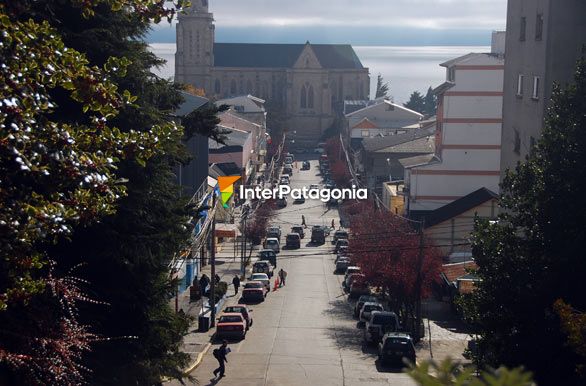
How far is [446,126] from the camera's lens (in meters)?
52.9

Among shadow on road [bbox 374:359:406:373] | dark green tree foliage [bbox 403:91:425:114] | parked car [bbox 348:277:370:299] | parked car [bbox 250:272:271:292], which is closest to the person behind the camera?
shadow on road [bbox 374:359:406:373]

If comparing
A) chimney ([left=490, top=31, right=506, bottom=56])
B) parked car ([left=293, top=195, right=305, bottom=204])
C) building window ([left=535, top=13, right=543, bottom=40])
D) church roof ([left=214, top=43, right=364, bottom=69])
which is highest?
church roof ([left=214, top=43, right=364, bottom=69])

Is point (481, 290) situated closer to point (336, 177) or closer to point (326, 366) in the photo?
point (326, 366)

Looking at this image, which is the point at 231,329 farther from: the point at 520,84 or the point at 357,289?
the point at 357,289

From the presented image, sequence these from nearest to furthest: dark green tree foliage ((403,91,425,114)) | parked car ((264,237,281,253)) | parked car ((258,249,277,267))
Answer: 1. parked car ((258,249,277,267))
2. parked car ((264,237,281,253))
3. dark green tree foliage ((403,91,425,114))

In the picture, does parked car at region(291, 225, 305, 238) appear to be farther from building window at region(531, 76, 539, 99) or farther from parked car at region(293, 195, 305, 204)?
building window at region(531, 76, 539, 99)

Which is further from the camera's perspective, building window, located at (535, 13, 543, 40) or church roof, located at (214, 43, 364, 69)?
church roof, located at (214, 43, 364, 69)

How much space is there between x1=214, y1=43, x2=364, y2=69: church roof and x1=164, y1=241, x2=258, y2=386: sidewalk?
3541 inches

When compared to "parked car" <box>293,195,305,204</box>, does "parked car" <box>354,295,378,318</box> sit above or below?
above

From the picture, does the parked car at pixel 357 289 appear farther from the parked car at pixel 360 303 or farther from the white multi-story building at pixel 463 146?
the white multi-story building at pixel 463 146

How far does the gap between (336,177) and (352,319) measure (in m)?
48.5

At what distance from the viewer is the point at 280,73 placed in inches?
5792

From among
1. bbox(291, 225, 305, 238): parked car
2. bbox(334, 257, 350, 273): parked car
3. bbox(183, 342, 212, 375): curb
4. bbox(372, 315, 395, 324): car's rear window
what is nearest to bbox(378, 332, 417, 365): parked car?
bbox(372, 315, 395, 324): car's rear window

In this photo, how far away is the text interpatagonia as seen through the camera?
2774 inches
